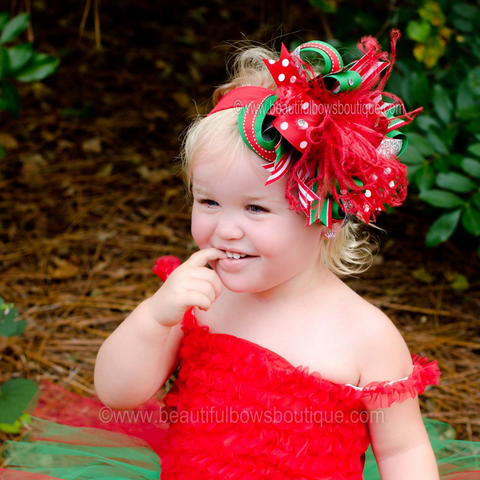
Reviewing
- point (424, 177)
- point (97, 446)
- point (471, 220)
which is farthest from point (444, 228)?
point (97, 446)

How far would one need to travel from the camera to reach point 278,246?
114 centimetres

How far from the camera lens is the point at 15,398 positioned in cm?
168

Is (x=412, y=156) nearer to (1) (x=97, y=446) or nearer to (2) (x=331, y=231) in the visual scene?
(2) (x=331, y=231)

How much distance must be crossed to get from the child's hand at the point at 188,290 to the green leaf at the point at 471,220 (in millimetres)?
1300

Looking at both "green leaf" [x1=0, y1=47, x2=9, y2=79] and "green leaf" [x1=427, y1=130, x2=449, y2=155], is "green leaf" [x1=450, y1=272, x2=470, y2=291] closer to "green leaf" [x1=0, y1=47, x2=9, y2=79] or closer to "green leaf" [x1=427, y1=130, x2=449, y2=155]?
"green leaf" [x1=427, y1=130, x2=449, y2=155]

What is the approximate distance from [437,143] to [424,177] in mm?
163

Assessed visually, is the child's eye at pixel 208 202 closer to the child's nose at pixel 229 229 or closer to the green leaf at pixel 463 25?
the child's nose at pixel 229 229

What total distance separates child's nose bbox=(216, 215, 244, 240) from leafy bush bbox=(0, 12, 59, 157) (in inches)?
53.2

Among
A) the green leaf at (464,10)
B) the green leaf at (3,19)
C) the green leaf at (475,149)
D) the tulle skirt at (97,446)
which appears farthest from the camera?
the green leaf at (464,10)

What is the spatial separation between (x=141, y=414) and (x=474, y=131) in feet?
5.29

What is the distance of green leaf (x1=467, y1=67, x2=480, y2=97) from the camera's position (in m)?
2.10

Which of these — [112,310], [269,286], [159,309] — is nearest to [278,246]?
[269,286]

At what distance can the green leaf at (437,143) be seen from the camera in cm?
220

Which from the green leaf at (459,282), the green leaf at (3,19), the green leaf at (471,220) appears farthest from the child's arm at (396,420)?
the green leaf at (3,19)
